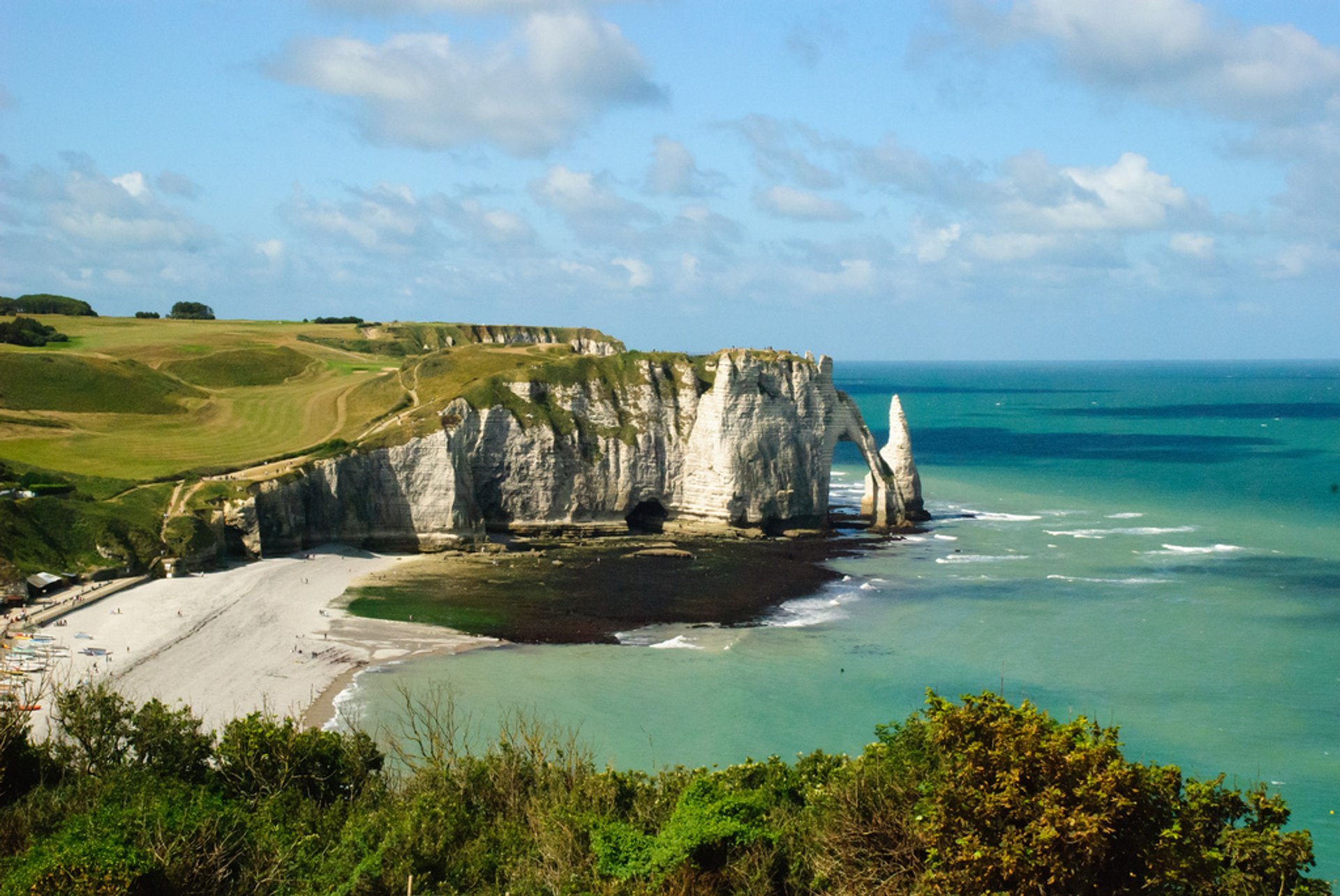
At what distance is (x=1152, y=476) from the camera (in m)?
103

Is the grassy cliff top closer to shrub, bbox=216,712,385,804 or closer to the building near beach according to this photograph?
the building near beach

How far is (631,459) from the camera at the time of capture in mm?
73312

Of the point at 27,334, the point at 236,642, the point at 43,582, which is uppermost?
the point at 27,334

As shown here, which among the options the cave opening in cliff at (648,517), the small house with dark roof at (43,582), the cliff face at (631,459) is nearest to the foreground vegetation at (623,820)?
the small house with dark roof at (43,582)

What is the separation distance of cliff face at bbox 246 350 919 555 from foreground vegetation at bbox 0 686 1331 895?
1605 inches

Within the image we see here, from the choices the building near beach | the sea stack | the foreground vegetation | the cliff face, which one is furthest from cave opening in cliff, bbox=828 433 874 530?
the foreground vegetation

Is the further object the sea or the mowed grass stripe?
the mowed grass stripe

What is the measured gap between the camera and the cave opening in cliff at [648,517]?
74938mm

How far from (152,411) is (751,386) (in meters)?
40.9

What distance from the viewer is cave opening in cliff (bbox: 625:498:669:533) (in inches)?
2950

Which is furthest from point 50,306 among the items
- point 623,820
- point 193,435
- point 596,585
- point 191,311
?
point 623,820

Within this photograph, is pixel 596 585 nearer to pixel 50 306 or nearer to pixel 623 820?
pixel 623 820

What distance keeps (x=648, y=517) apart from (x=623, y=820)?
177ft

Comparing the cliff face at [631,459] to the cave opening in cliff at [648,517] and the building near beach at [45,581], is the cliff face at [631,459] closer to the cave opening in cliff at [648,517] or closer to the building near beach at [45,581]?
the cave opening in cliff at [648,517]
